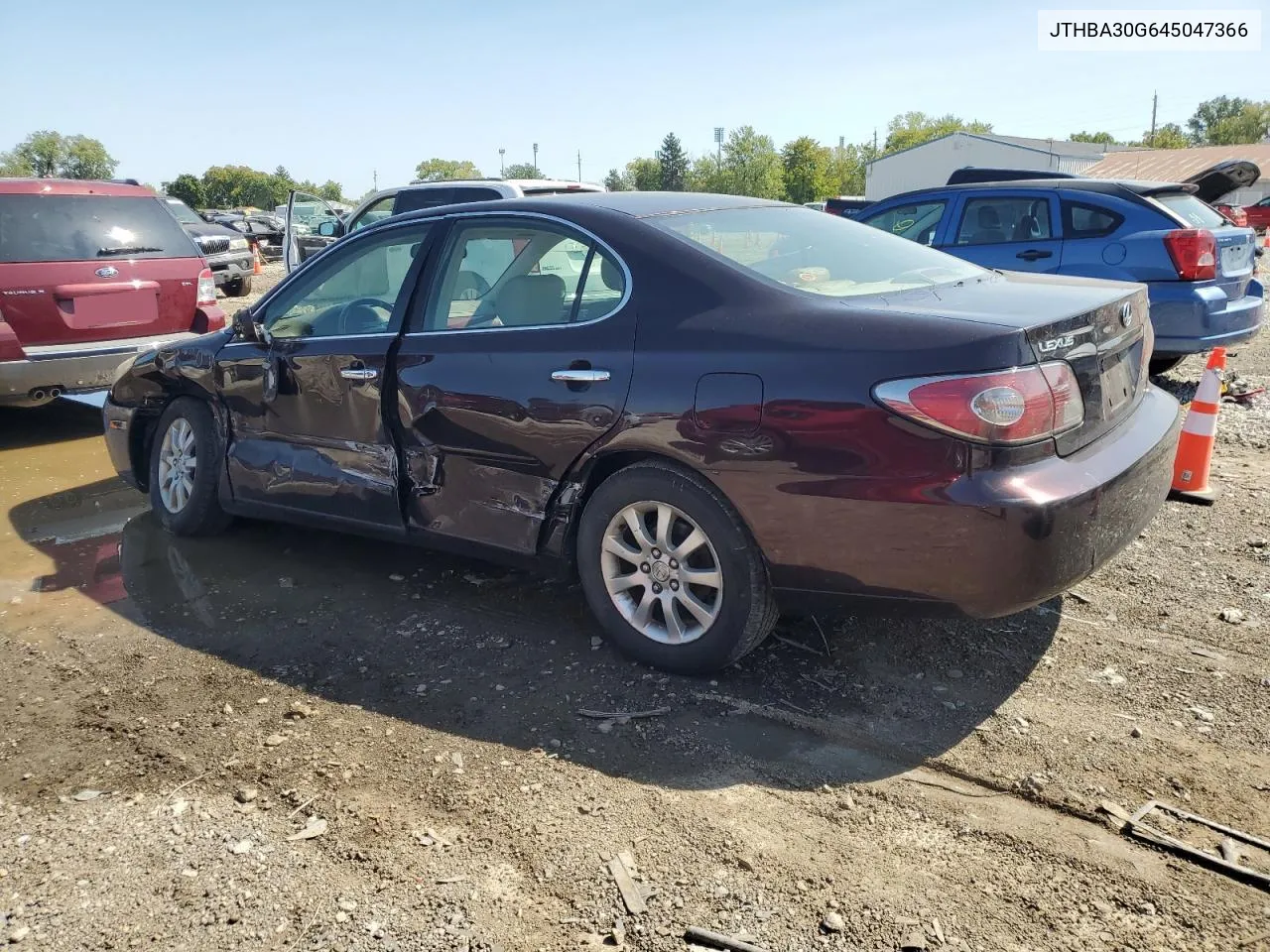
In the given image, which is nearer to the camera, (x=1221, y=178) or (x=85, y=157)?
(x=1221, y=178)

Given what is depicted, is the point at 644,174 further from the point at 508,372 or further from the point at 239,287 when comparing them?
the point at 508,372

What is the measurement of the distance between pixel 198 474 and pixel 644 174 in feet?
344

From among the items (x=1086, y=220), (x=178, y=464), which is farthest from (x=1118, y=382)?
→ (x=1086, y=220)

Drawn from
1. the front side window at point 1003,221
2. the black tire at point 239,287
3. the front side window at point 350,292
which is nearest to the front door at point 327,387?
the front side window at point 350,292

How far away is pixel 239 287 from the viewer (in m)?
17.9

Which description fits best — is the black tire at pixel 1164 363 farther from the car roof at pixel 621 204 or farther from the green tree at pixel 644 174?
the green tree at pixel 644 174

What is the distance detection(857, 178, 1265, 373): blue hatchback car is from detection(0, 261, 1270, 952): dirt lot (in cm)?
334

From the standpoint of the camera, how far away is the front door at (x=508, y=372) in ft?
11.7

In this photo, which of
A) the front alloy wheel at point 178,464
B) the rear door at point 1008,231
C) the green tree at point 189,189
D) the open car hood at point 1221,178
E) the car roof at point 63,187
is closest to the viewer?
the front alloy wheel at point 178,464

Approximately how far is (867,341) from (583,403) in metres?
1.03

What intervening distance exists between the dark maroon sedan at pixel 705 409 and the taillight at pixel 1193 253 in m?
4.06

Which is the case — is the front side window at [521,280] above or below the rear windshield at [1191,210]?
below

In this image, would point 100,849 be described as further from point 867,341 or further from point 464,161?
point 464,161

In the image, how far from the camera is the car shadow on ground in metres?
3.11
